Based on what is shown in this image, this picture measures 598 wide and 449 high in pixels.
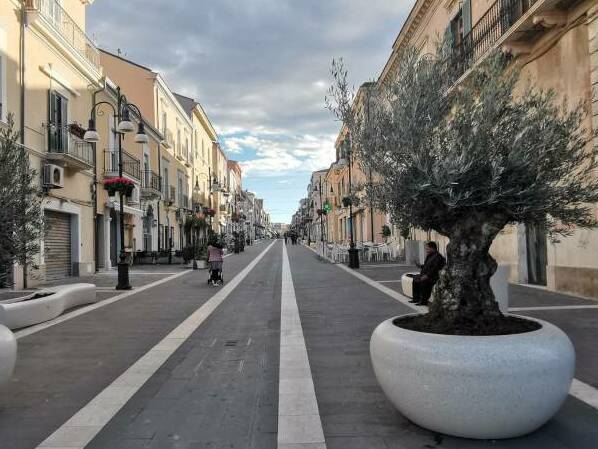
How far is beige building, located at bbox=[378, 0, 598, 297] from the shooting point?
33.3 ft

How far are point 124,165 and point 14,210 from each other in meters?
16.4

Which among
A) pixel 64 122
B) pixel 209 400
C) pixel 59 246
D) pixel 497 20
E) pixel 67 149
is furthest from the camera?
pixel 59 246

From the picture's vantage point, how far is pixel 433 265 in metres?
9.62

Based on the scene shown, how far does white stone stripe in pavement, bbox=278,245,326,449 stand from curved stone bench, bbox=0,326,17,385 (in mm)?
2216

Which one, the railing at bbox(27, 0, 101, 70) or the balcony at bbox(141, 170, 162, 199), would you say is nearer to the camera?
the railing at bbox(27, 0, 101, 70)

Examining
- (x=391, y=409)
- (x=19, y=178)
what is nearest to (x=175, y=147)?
(x=19, y=178)

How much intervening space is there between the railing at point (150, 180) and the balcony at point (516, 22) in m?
17.9

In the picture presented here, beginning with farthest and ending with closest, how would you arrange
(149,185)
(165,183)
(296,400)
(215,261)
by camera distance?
(165,183), (149,185), (215,261), (296,400)

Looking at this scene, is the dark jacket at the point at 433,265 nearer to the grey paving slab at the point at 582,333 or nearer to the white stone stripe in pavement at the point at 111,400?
the grey paving slab at the point at 582,333

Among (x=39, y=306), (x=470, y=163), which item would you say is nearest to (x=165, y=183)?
(x=39, y=306)

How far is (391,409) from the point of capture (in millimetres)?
4223

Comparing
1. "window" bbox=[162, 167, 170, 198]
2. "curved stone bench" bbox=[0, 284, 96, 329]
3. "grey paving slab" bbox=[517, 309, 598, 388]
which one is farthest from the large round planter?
"window" bbox=[162, 167, 170, 198]

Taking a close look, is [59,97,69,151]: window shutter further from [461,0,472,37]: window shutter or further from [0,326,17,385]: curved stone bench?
[0,326,17,385]: curved stone bench

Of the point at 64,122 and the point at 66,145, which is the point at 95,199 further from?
the point at 66,145
